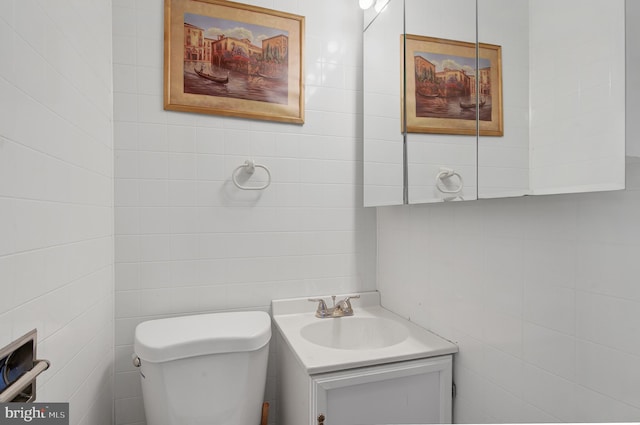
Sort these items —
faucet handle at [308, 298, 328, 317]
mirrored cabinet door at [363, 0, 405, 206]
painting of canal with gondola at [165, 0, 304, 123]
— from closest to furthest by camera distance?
mirrored cabinet door at [363, 0, 405, 206]
painting of canal with gondola at [165, 0, 304, 123]
faucet handle at [308, 298, 328, 317]

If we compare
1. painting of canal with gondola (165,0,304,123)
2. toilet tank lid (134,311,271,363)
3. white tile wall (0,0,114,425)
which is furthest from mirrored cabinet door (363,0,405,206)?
white tile wall (0,0,114,425)

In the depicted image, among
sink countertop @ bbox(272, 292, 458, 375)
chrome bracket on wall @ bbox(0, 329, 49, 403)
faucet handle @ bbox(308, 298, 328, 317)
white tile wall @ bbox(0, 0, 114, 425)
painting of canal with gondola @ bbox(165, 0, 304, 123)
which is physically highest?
painting of canal with gondola @ bbox(165, 0, 304, 123)

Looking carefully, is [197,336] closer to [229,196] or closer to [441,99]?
[229,196]

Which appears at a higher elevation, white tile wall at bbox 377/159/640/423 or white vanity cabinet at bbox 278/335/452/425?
white tile wall at bbox 377/159/640/423

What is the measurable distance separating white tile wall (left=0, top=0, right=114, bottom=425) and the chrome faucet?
86 centimetres

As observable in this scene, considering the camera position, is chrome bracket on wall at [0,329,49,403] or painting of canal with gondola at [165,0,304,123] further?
painting of canal with gondola at [165,0,304,123]

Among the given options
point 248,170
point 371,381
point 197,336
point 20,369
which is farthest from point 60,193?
point 371,381

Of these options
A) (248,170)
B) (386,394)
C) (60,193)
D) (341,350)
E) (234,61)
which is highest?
(234,61)

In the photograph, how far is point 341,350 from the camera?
114cm

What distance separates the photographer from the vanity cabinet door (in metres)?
1.05

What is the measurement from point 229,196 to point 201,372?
71cm

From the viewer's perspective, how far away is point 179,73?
1443 millimetres

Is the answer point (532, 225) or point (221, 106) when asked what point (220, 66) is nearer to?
point (221, 106)

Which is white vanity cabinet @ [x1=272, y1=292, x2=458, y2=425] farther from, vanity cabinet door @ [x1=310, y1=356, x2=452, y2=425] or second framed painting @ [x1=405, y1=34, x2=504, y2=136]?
second framed painting @ [x1=405, y1=34, x2=504, y2=136]
